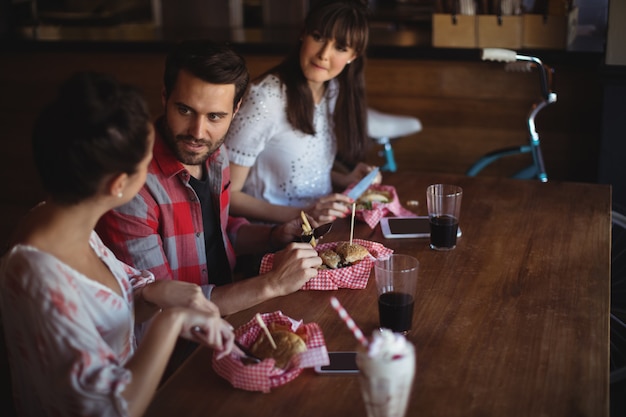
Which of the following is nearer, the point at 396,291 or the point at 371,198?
the point at 396,291

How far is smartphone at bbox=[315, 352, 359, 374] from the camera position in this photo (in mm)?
1461

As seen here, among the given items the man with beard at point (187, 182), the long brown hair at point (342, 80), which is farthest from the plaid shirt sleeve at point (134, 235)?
the long brown hair at point (342, 80)

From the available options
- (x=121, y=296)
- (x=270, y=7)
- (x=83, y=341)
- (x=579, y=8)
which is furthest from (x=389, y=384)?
(x=270, y=7)

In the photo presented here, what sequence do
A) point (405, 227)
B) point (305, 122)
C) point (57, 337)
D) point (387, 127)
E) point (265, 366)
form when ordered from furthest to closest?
point (387, 127) → point (305, 122) → point (405, 227) → point (265, 366) → point (57, 337)

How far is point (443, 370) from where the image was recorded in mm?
1475

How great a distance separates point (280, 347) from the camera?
4.91 ft

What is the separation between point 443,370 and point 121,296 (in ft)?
2.10

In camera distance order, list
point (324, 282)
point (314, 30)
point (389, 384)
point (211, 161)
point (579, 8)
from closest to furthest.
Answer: point (389, 384)
point (324, 282)
point (211, 161)
point (314, 30)
point (579, 8)

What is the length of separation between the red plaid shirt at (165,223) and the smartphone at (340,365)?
24.6 inches

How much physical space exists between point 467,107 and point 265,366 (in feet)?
9.13

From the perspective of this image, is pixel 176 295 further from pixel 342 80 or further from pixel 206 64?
pixel 342 80

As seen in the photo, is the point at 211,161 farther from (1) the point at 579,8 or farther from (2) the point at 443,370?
(1) the point at 579,8

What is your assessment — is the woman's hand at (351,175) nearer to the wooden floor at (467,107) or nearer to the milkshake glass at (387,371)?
the wooden floor at (467,107)

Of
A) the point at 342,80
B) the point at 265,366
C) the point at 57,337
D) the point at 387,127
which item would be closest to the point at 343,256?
the point at 265,366
